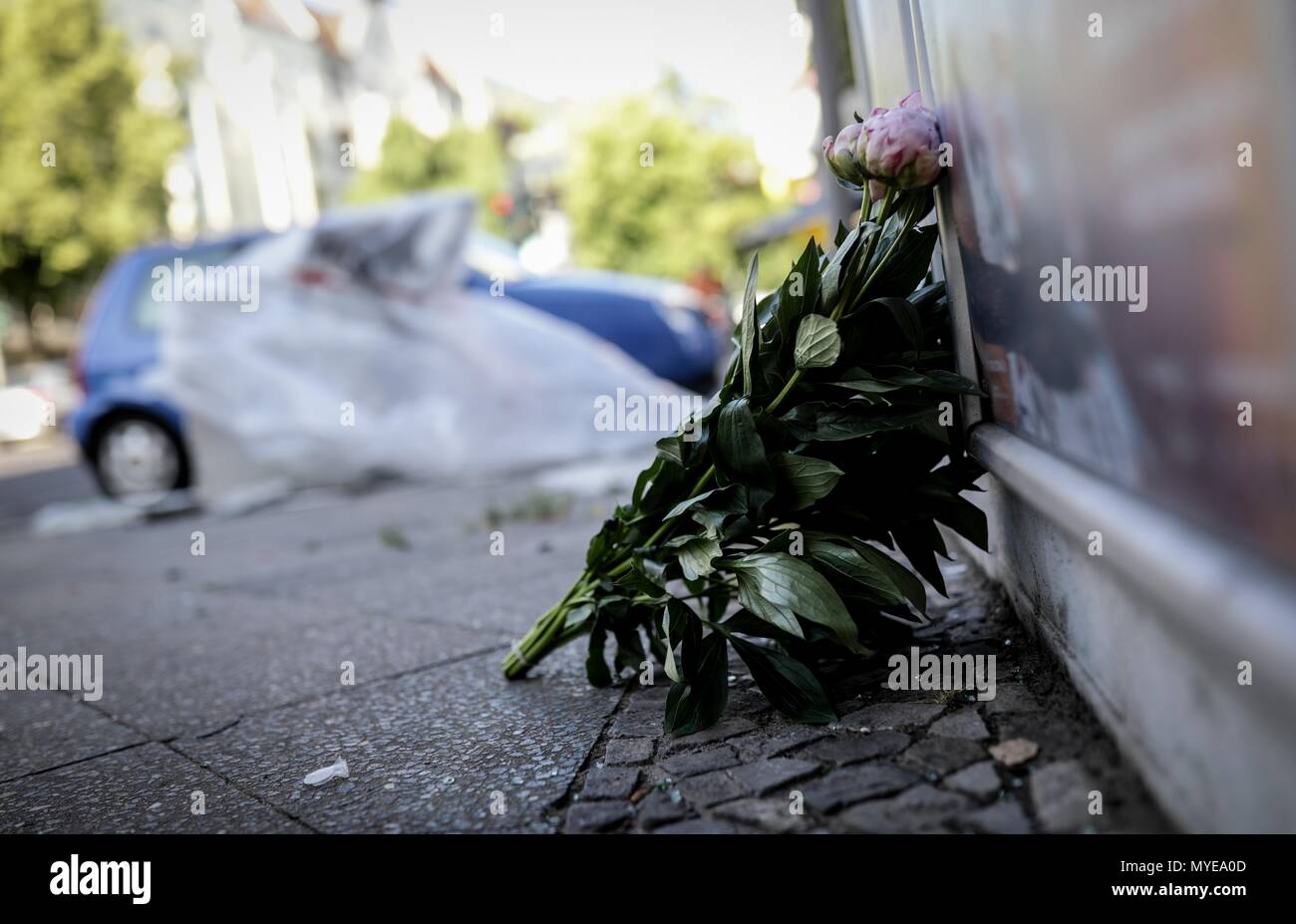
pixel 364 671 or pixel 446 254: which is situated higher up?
pixel 446 254

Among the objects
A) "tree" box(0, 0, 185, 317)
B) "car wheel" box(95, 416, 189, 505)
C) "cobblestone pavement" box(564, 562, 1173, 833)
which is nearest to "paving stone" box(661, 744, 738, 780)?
"cobblestone pavement" box(564, 562, 1173, 833)

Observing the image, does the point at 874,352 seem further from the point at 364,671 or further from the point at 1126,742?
the point at 364,671

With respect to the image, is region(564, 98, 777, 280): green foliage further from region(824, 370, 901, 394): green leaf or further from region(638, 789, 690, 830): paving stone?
region(638, 789, 690, 830): paving stone

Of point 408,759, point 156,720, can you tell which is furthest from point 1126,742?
point 156,720

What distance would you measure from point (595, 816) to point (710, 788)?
0.66ft

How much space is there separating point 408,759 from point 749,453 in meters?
0.94

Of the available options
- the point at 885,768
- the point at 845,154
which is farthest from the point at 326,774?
the point at 845,154

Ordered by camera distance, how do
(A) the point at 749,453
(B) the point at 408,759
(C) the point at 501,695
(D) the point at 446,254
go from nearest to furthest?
(A) the point at 749,453 → (B) the point at 408,759 → (C) the point at 501,695 → (D) the point at 446,254

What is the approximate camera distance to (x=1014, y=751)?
1.85 meters

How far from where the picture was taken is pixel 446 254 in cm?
824

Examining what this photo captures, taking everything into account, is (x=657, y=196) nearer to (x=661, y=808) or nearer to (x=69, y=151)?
(x=69, y=151)

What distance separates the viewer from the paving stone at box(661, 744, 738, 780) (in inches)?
80.2

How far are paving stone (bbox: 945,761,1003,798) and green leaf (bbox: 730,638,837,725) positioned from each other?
0.36 m

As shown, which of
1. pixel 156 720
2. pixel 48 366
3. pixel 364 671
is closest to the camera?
pixel 156 720
